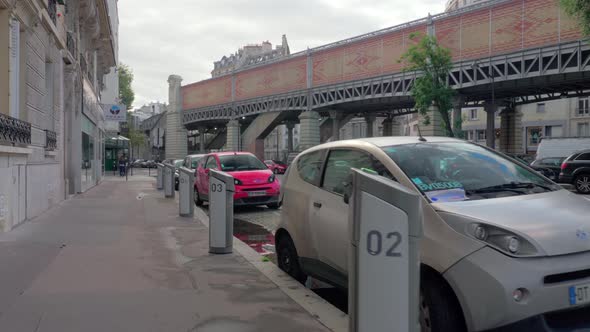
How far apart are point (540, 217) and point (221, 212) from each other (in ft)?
14.0

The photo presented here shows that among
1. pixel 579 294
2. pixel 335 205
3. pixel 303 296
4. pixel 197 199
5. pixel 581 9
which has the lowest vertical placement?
pixel 303 296

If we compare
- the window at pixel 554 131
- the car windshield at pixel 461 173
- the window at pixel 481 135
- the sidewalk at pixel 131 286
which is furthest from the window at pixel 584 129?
the car windshield at pixel 461 173

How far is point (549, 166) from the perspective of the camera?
2375 centimetres

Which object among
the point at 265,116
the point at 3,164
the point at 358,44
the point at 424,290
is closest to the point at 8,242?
the point at 3,164

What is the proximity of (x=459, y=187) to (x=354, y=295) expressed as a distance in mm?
1820

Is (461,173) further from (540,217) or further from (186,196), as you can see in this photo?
(186,196)

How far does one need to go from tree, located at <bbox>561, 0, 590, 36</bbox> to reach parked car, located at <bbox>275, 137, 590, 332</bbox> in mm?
17812

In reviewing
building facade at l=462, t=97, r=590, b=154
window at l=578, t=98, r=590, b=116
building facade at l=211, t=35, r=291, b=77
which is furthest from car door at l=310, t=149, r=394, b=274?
building facade at l=211, t=35, r=291, b=77

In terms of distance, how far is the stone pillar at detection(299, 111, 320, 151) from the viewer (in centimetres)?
5253

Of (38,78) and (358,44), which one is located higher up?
(358,44)

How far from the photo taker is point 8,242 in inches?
295

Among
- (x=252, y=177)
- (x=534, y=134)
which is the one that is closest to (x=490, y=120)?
(x=534, y=134)

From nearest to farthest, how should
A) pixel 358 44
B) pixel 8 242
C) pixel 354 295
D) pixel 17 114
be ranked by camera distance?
pixel 354 295 < pixel 8 242 < pixel 17 114 < pixel 358 44

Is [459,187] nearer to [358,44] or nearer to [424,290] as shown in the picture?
[424,290]
